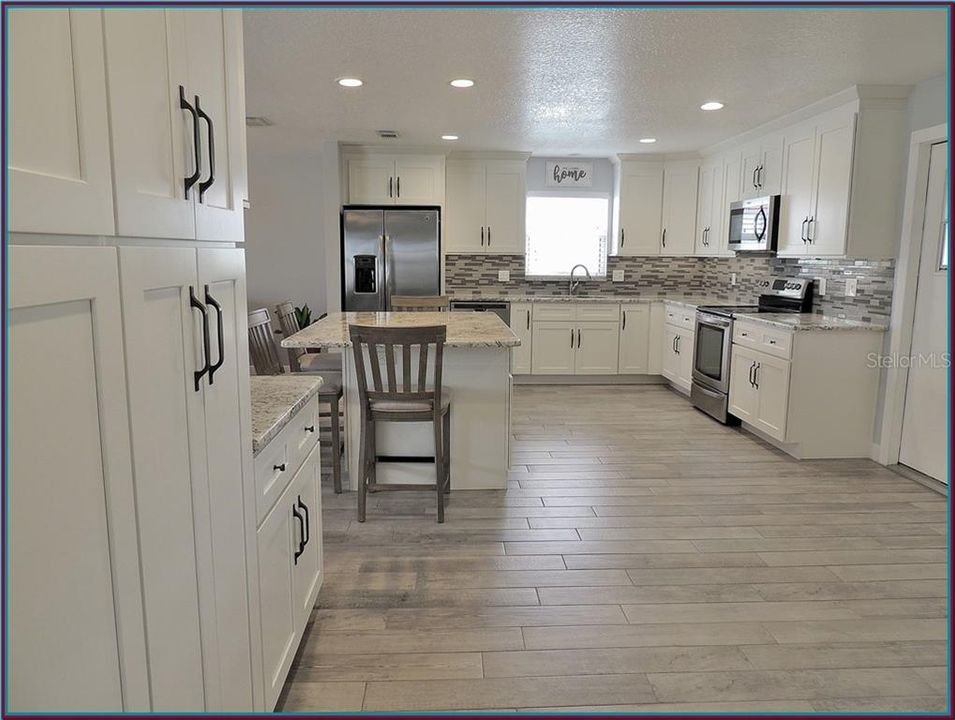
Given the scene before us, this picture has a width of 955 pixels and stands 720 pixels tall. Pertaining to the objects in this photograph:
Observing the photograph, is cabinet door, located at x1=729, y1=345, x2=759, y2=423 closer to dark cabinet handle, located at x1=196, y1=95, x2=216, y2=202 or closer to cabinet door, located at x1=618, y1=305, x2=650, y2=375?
cabinet door, located at x1=618, y1=305, x2=650, y2=375

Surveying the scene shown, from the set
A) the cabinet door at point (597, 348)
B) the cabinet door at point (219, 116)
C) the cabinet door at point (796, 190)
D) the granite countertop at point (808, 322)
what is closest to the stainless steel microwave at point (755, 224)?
the cabinet door at point (796, 190)

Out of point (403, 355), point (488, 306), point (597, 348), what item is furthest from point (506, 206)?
point (403, 355)

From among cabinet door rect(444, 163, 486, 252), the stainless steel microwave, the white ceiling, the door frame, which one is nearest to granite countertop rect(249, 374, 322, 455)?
the white ceiling

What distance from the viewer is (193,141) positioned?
3.80 feet

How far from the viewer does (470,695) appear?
1967mm

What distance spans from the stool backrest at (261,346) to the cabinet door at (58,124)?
2.64 metres

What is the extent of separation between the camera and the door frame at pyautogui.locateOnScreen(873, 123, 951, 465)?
12.9 feet

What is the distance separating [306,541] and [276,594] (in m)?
0.29

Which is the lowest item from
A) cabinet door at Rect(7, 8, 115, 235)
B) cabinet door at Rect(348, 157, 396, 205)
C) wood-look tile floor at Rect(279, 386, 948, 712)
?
wood-look tile floor at Rect(279, 386, 948, 712)

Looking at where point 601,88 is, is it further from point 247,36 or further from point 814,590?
point 814,590

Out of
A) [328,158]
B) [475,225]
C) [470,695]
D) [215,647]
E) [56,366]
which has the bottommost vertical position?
[470,695]

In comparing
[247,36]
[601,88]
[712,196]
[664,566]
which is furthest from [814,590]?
[712,196]

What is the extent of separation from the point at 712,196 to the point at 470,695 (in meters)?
5.48

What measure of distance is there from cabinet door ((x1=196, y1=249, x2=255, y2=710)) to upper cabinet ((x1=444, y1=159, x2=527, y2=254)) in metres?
5.30
